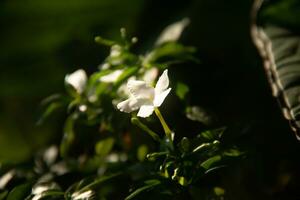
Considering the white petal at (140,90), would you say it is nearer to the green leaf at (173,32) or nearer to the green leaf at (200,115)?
the green leaf at (200,115)

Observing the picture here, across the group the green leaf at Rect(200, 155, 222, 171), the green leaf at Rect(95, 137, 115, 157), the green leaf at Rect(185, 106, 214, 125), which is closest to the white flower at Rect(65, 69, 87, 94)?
the green leaf at Rect(95, 137, 115, 157)

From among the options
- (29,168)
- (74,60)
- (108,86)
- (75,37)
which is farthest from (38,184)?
(75,37)

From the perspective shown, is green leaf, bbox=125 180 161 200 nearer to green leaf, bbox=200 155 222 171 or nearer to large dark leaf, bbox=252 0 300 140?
green leaf, bbox=200 155 222 171

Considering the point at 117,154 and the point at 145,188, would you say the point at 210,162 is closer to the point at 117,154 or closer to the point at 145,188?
the point at 145,188

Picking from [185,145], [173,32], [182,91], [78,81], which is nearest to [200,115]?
[182,91]

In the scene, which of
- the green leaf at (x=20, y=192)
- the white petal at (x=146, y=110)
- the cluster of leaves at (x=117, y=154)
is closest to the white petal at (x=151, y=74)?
the cluster of leaves at (x=117, y=154)

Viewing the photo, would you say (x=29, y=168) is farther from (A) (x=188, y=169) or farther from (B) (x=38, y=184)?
(A) (x=188, y=169)
